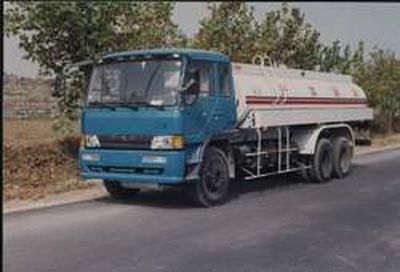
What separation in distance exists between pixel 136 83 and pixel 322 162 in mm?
5537

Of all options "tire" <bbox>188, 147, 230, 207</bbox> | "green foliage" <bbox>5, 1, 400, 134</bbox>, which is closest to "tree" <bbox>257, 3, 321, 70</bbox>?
"green foliage" <bbox>5, 1, 400, 134</bbox>

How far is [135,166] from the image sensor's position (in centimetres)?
1183

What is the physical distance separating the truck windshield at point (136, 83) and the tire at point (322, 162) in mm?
5013

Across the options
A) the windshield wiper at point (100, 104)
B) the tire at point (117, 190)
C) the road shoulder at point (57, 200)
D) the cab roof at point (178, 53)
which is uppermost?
the cab roof at point (178, 53)

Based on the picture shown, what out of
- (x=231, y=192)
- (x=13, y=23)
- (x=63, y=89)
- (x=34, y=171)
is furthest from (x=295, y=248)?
(x=13, y=23)

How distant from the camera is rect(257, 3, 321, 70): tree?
22.8 m

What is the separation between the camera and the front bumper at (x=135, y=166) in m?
11.5

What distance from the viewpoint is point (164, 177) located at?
11.5 metres

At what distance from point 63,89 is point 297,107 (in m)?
4.49

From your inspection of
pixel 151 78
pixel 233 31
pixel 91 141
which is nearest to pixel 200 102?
pixel 151 78

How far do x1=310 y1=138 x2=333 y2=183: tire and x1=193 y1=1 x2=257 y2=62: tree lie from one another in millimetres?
5553

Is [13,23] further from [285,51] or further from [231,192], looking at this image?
[285,51]

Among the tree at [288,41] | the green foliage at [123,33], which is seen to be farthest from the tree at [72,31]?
the tree at [288,41]

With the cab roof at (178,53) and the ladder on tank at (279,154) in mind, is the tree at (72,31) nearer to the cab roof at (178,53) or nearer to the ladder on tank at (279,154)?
the cab roof at (178,53)
